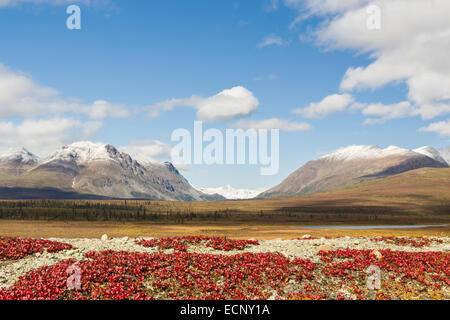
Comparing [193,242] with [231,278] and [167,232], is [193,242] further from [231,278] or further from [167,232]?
[167,232]

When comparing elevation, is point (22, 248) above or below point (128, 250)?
above

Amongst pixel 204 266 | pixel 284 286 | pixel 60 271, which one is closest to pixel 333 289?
pixel 284 286

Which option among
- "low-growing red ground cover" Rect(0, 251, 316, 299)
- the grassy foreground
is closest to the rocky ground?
"low-growing red ground cover" Rect(0, 251, 316, 299)

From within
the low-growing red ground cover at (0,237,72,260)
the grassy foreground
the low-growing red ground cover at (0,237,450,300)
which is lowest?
the grassy foreground

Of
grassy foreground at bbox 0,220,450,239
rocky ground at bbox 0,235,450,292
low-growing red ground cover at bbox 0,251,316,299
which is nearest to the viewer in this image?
low-growing red ground cover at bbox 0,251,316,299

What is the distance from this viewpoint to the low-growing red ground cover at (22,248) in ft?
76.4

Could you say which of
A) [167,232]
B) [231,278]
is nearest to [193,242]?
[231,278]

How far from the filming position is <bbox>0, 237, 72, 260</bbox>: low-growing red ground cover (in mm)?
23281

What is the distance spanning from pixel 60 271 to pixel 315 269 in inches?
620

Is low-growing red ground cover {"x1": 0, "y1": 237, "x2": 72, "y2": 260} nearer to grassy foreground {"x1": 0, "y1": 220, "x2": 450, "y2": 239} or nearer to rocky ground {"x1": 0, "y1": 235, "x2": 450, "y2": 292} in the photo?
rocky ground {"x1": 0, "y1": 235, "x2": 450, "y2": 292}

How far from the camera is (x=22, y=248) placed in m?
24.7

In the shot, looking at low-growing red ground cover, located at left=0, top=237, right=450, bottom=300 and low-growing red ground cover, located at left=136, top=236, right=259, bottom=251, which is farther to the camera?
low-growing red ground cover, located at left=136, top=236, right=259, bottom=251
